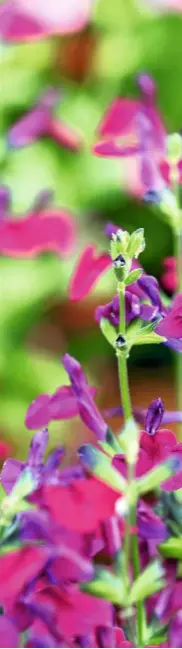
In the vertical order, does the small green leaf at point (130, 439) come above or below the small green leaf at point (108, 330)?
below

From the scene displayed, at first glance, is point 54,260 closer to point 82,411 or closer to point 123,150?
point 123,150

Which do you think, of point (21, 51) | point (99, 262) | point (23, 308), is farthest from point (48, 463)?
point (21, 51)

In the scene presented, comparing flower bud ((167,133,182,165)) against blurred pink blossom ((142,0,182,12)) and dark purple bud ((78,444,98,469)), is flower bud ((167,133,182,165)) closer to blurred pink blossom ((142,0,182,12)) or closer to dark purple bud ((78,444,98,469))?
dark purple bud ((78,444,98,469))

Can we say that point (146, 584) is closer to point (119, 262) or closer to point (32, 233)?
point (119, 262)

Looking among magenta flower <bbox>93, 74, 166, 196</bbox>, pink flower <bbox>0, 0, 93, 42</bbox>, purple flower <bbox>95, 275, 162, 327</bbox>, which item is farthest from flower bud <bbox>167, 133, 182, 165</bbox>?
pink flower <bbox>0, 0, 93, 42</bbox>

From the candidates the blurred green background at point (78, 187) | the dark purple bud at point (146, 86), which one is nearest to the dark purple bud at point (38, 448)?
the dark purple bud at point (146, 86)

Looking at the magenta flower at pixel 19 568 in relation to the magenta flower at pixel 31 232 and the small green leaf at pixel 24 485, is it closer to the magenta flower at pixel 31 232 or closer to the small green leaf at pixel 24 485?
the small green leaf at pixel 24 485
